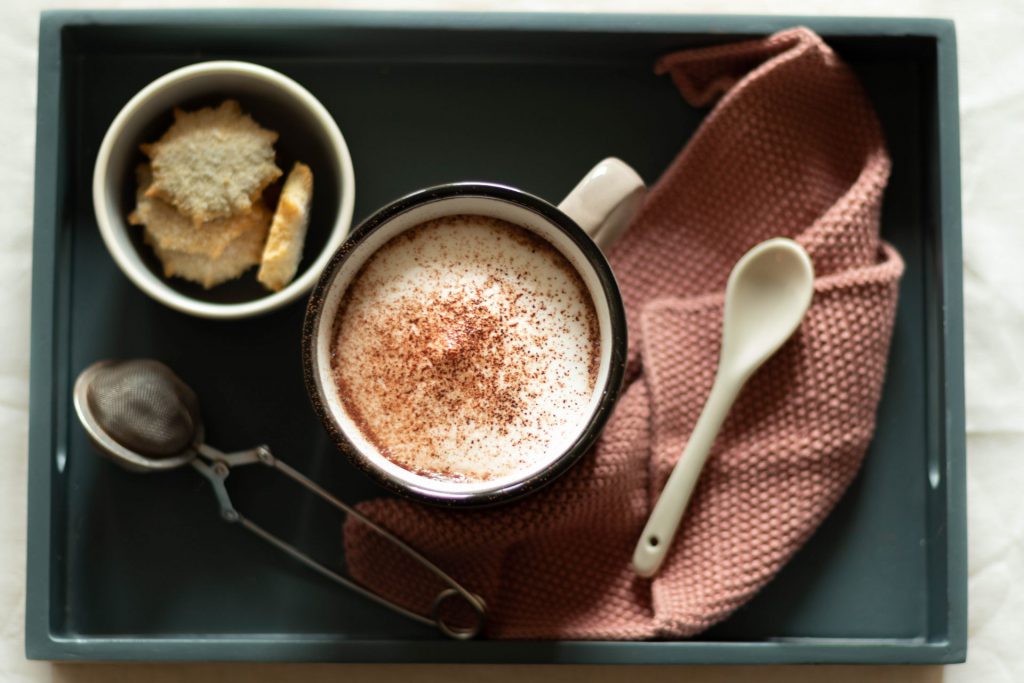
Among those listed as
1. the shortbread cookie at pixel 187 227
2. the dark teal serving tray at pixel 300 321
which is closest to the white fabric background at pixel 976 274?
the dark teal serving tray at pixel 300 321

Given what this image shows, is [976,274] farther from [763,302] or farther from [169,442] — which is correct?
[169,442]

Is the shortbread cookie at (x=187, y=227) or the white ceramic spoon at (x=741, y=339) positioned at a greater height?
the shortbread cookie at (x=187, y=227)

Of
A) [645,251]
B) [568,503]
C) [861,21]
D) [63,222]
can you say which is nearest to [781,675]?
[568,503]

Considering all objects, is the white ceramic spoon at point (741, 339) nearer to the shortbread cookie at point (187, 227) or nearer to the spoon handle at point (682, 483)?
the spoon handle at point (682, 483)

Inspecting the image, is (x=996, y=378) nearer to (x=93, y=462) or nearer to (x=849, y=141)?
(x=849, y=141)

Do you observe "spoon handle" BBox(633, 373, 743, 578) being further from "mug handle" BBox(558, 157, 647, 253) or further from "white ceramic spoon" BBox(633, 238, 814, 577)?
"mug handle" BBox(558, 157, 647, 253)

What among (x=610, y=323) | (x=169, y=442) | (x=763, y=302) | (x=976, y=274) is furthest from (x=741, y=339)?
(x=169, y=442)
